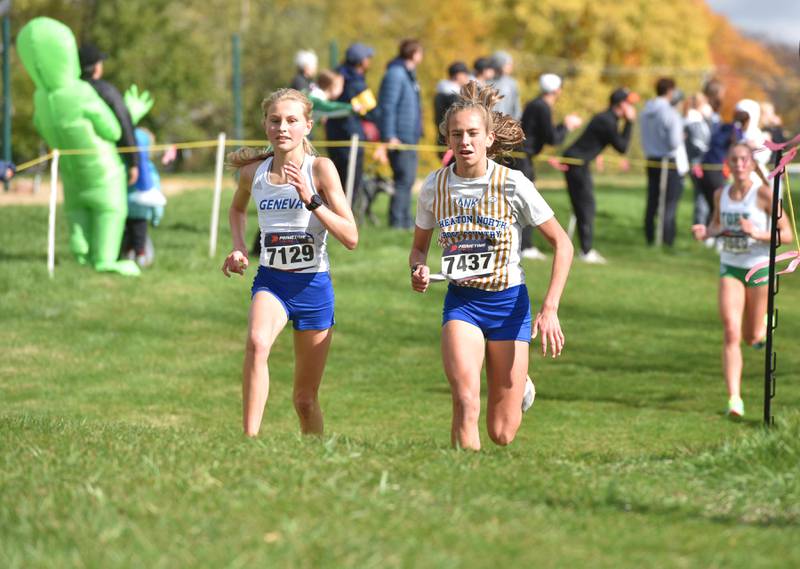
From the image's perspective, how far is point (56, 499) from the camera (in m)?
5.11

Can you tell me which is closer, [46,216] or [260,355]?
[260,355]

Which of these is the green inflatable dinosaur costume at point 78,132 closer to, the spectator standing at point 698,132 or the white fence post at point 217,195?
the white fence post at point 217,195

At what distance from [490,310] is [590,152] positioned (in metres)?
11.8

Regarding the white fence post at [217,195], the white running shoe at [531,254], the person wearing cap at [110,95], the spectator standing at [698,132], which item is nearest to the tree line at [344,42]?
the spectator standing at [698,132]

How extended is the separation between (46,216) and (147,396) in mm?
10237

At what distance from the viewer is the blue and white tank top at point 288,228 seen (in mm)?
7273

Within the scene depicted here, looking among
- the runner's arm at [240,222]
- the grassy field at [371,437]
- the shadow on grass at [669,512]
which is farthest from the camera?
the runner's arm at [240,222]

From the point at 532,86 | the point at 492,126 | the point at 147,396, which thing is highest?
the point at 532,86

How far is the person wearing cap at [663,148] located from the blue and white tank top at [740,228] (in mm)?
9324

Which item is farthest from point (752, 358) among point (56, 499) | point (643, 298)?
point (56, 499)

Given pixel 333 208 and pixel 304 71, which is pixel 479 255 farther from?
pixel 304 71

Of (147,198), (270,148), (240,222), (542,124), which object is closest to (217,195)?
(147,198)

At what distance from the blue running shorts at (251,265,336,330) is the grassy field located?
2.16 ft

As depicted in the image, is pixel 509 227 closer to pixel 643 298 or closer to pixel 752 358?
pixel 752 358
